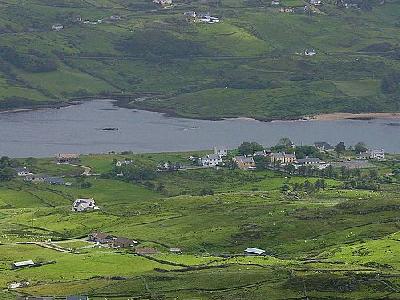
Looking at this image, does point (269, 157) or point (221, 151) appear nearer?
point (269, 157)

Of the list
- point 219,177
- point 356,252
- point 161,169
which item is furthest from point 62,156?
point 356,252

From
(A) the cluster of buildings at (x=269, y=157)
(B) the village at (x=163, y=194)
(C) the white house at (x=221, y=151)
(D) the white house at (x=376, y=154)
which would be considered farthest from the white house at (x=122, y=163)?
(D) the white house at (x=376, y=154)

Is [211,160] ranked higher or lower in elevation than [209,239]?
higher

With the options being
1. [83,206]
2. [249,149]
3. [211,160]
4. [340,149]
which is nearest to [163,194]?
[211,160]

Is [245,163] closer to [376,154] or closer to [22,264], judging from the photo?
[376,154]

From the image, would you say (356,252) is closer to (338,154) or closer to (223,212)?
(223,212)

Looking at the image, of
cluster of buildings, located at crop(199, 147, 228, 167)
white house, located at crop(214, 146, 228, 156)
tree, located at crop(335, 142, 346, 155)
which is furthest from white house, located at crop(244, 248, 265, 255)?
tree, located at crop(335, 142, 346, 155)

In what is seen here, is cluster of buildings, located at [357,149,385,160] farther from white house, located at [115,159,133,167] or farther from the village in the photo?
white house, located at [115,159,133,167]

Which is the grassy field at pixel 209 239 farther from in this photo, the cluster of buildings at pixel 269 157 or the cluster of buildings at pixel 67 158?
the cluster of buildings at pixel 67 158

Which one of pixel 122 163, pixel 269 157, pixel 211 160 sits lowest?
pixel 122 163
